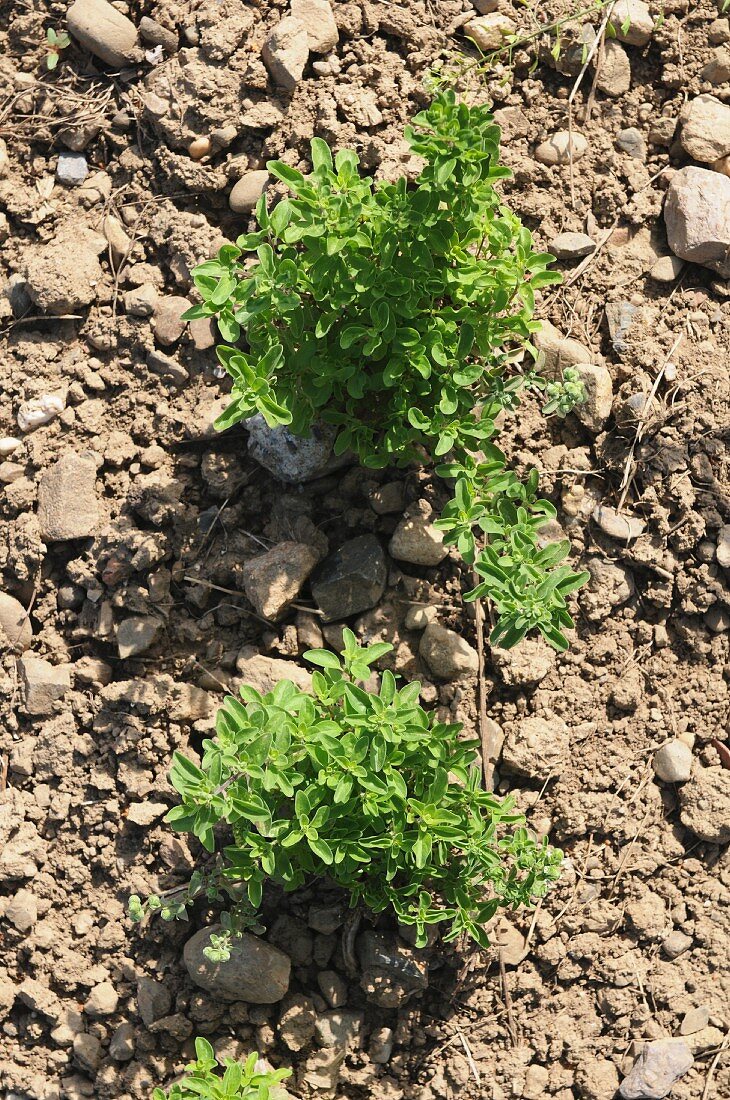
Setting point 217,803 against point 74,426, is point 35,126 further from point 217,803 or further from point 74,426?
point 217,803

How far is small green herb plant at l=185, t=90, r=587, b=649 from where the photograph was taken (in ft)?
11.2

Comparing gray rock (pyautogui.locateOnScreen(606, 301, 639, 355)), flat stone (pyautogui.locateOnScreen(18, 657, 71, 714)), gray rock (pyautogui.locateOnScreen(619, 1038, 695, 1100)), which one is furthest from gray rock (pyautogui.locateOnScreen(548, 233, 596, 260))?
gray rock (pyautogui.locateOnScreen(619, 1038, 695, 1100))

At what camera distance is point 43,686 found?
4.19 m

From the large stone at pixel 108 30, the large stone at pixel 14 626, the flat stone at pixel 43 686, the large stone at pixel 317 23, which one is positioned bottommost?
the flat stone at pixel 43 686

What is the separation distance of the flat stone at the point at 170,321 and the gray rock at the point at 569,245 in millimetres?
1508

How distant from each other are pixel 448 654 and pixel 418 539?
46 cm

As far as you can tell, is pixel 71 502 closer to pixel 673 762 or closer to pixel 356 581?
pixel 356 581

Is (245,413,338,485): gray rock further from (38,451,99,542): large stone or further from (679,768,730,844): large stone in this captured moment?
(679,768,730,844): large stone

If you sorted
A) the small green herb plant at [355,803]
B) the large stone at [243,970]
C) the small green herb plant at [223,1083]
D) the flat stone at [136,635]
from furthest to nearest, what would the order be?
the flat stone at [136,635] < the large stone at [243,970] < the small green herb plant at [355,803] < the small green herb plant at [223,1083]

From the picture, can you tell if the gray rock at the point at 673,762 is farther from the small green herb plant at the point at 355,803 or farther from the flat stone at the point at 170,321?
the flat stone at the point at 170,321

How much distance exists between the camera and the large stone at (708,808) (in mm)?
4137

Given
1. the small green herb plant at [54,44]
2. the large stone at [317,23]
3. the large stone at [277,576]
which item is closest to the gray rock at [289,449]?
the large stone at [277,576]

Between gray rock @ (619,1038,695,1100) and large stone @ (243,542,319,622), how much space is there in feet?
7.22

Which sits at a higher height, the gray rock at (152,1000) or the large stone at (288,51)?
the large stone at (288,51)
